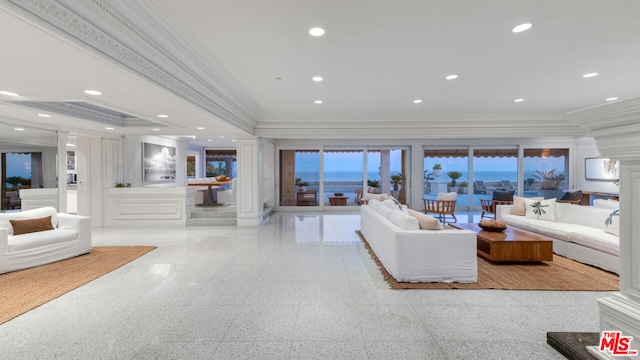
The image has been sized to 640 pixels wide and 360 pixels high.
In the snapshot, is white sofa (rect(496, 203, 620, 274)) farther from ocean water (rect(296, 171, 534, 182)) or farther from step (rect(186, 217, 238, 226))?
step (rect(186, 217, 238, 226))

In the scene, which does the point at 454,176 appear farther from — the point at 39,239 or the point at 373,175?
the point at 39,239

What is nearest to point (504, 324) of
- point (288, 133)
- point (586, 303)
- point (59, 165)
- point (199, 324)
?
point (586, 303)

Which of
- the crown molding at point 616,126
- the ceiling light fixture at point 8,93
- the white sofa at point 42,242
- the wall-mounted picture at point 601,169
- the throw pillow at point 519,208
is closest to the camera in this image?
the crown molding at point 616,126

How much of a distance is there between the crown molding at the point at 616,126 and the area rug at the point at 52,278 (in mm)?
4716

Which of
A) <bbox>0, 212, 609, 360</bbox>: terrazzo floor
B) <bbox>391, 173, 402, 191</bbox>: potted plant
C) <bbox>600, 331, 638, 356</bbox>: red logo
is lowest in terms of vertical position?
<bbox>0, 212, 609, 360</bbox>: terrazzo floor

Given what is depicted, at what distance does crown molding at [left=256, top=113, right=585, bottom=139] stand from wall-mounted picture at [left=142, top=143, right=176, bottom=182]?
346cm

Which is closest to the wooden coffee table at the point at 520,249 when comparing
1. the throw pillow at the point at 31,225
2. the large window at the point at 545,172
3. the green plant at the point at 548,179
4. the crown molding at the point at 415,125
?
the crown molding at the point at 415,125

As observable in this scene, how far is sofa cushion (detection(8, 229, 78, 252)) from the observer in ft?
12.8

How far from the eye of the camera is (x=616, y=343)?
64.1 inches

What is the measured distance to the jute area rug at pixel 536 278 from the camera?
3248 millimetres

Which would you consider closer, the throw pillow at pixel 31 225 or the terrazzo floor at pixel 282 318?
the terrazzo floor at pixel 282 318

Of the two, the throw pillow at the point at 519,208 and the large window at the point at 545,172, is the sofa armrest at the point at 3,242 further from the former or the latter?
the large window at the point at 545,172

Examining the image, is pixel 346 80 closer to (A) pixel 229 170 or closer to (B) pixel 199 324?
(B) pixel 199 324

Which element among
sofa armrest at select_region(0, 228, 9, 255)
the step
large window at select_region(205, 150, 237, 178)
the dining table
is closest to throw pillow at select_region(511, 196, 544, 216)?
the step
